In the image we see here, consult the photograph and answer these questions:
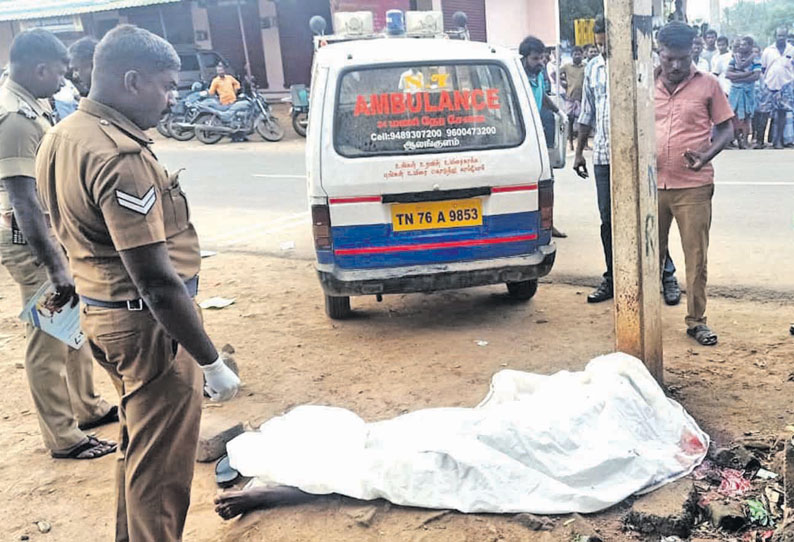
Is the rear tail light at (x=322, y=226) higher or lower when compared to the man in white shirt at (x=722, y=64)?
lower

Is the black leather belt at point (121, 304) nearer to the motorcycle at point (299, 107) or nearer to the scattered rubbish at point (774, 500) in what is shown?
the scattered rubbish at point (774, 500)

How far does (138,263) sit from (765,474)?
2565mm

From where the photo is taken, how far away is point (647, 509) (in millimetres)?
2826

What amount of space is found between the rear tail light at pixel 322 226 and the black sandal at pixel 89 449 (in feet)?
5.67

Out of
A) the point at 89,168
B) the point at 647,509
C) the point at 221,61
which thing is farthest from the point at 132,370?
the point at 221,61

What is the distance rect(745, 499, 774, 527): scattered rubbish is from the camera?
2.78 metres

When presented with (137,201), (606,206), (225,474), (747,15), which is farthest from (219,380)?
(747,15)

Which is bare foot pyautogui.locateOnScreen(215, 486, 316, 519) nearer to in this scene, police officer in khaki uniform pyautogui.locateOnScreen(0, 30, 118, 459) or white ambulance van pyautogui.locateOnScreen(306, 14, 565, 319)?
police officer in khaki uniform pyautogui.locateOnScreen(0, 30, 118, 459)

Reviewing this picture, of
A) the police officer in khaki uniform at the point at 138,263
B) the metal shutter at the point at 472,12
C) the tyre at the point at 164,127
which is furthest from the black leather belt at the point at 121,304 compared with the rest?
the metal shutter at the point at 472,12

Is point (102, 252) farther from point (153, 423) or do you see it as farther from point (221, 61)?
point (221, 61)

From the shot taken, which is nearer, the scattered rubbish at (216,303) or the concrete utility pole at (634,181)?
the concrete utility pole at (634,181)

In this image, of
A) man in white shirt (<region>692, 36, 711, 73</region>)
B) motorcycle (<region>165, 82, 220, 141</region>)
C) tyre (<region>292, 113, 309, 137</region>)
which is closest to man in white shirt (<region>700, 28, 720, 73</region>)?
man in white shirt (<region>692, 36, 711, 73</region>)

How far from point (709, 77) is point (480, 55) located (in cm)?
141

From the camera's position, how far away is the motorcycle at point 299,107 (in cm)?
1736
